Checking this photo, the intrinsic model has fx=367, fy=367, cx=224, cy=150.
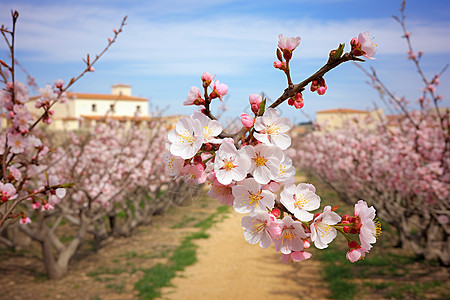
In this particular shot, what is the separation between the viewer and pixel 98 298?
504 cm

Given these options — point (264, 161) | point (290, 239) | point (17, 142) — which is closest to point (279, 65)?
point (264, 161)

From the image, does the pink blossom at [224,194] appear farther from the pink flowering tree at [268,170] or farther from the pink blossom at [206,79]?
the pink blossom at [206,79]

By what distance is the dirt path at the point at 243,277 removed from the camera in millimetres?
5270

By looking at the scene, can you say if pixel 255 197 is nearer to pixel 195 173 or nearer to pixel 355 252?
pixel 195 173

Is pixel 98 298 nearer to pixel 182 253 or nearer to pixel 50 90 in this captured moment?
pixel 182 253

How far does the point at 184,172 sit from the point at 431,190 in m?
5.03

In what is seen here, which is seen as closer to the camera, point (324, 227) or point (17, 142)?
point (324, 227)

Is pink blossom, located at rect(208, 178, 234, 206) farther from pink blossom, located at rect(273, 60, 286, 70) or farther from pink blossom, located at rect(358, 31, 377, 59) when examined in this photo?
pink blossom, located at rect(358, 31, 377, 59)

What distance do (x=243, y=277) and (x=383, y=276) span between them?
2187 millimetres

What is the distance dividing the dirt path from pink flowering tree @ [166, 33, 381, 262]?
4.50 m

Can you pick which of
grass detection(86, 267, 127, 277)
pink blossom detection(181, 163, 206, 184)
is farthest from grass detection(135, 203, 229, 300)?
pink blossom detection(181, 163, 206, 184)

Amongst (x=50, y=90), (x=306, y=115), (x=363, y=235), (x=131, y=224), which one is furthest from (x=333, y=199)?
(x=363, y=235)

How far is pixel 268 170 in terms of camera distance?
3.23 ft

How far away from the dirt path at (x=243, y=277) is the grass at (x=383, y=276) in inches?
10.4
